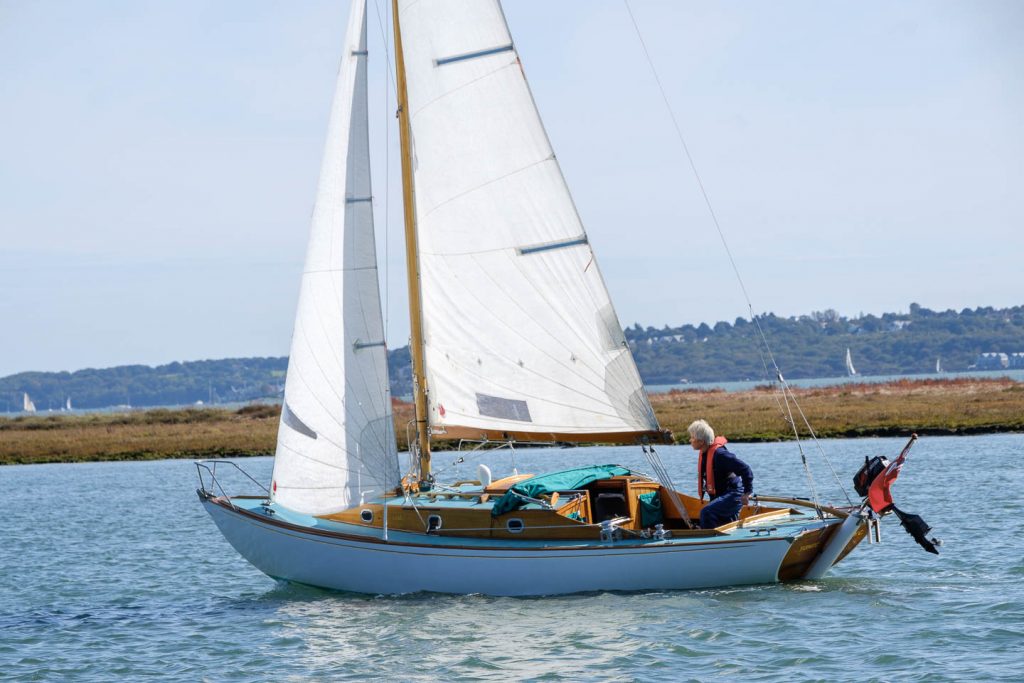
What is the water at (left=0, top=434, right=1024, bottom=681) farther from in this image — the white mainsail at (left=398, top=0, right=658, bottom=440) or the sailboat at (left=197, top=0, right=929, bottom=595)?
the white mainsail at (left=398, top=0, right=658, bottom=440)

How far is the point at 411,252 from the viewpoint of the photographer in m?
19.2

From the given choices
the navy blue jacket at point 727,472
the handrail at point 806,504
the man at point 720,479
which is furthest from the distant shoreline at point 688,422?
the man at point 720,479

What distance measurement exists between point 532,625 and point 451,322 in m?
5.21

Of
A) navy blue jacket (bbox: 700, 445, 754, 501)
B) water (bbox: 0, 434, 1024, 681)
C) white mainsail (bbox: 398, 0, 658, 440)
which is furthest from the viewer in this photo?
white mainsail (bbox: 398, 0, 658, 440)

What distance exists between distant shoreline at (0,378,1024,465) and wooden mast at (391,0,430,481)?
92.3 feet

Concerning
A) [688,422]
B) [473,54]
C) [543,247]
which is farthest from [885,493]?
[688,422]

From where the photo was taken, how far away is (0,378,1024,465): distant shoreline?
47.8 meters

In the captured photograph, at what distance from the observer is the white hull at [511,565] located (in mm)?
16797

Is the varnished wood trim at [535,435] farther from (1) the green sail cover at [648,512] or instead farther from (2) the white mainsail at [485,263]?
(1) the green sail cover at [648,512]

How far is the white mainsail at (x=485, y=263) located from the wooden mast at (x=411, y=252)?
0.13m

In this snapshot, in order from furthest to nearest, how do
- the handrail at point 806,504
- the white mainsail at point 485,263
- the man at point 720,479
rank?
the white mainsail at point 485,263
the man at point 720,479
the handrail at point 806,504

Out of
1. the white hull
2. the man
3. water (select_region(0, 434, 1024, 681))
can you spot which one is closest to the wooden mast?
the white hull

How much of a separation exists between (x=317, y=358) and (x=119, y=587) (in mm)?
6160

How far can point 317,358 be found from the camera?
18906 millimetres
